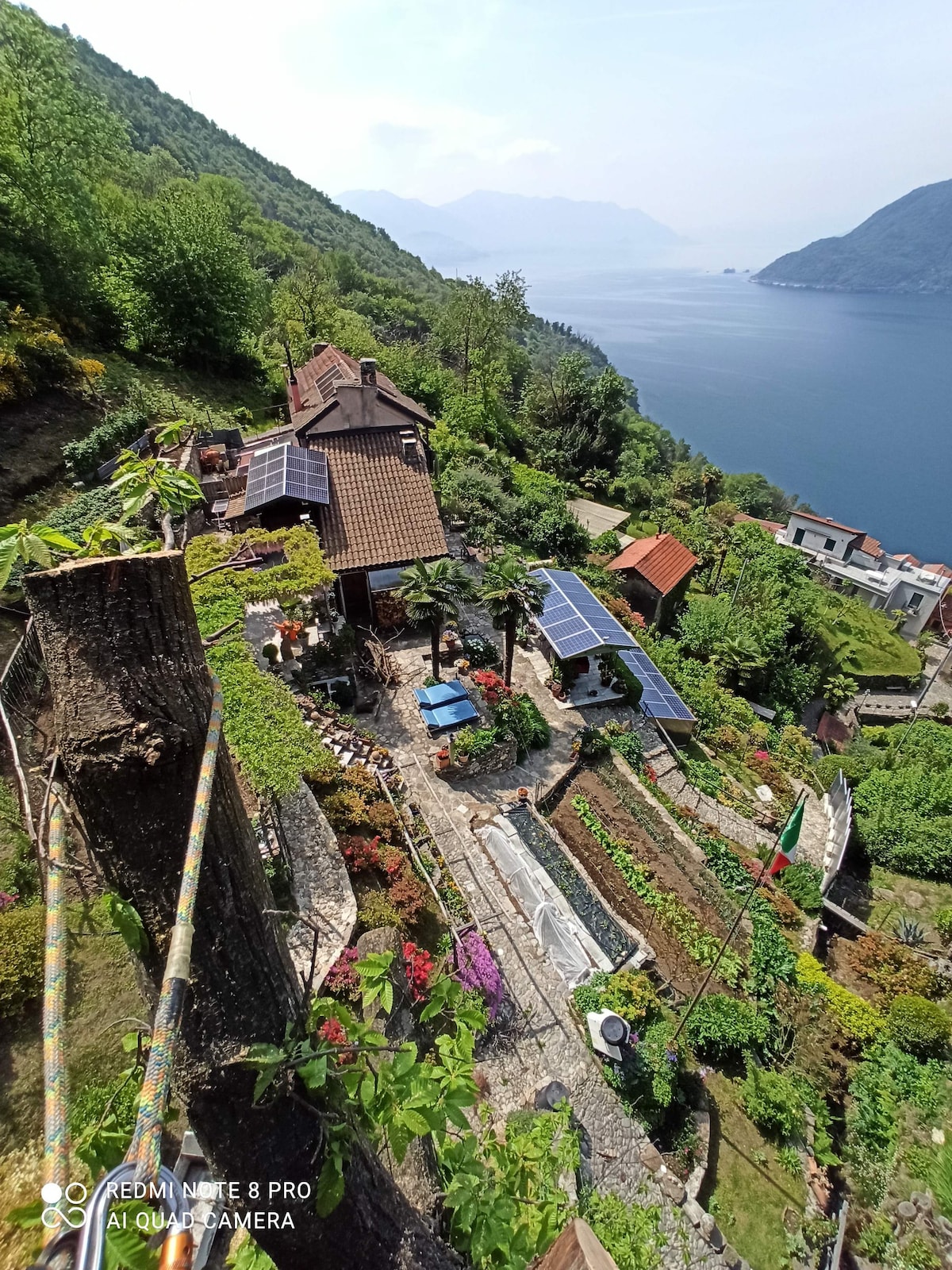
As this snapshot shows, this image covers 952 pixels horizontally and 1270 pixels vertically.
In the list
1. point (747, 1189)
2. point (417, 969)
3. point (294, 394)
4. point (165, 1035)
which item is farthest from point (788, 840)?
point (294, 394)

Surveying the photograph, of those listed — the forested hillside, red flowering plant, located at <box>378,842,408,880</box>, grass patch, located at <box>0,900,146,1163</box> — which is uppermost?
the forested hillside

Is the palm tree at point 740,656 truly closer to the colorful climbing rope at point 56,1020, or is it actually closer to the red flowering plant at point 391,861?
the red flowering plant at point 391,861

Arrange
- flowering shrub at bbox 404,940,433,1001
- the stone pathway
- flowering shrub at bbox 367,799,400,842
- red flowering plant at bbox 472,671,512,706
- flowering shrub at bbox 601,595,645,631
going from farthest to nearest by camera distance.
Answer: flowering shrub at bbox 601,595,645,631, red flowering plant at bbox 472,671,512,706, flowering shrub at bbox 367,799,400,842, flowering shrub at bbox 404,940,433,1001, the stone pathway

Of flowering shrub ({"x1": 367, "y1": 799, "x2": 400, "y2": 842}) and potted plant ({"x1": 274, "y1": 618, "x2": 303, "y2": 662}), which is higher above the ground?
potted plant ({"x1": 274, "y1": 618, "x2": 303, "y2": 662})

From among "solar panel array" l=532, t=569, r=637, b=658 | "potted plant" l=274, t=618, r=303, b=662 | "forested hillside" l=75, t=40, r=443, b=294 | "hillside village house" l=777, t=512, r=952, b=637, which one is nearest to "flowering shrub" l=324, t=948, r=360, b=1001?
"potted plant" l=274, t=618, r=303, b=662

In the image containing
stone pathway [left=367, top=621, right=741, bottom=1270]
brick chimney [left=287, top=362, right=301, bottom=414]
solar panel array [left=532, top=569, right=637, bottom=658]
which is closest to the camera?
stone pathway [left=367, top=621, right=741, bottom=1270]

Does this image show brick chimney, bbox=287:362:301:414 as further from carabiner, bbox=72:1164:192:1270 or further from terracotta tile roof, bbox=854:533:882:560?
terracotta tile roof, bbox=854:533:882:560

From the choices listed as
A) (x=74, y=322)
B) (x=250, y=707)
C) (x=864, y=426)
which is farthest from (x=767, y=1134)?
(x=864, y=426)

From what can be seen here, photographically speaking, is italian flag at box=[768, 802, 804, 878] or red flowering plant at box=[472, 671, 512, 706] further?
red flowering plant at box=[472, 671, 512, 706]
